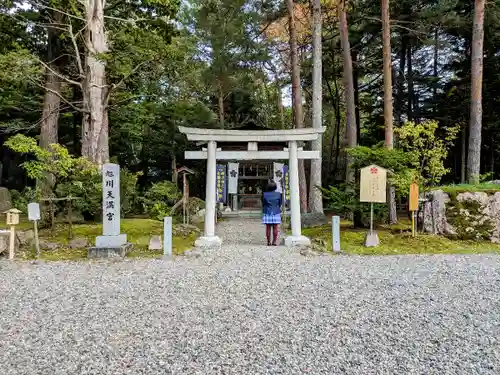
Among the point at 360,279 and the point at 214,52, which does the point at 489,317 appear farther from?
the point at 214,52

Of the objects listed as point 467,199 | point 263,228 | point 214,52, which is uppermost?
point 214,52

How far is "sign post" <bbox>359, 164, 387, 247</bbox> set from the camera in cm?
746

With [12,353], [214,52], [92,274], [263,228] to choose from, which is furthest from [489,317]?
[214,52]

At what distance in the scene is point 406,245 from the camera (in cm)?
749

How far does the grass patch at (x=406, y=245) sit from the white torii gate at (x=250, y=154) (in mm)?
877

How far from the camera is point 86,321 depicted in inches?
133

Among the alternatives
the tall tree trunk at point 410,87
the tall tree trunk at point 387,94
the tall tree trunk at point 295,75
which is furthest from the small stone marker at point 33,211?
the tall tree trunk at point 410,87

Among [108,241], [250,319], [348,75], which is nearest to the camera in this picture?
[250,319]

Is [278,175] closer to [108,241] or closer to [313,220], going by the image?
[313,220]

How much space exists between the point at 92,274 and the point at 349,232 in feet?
17.9

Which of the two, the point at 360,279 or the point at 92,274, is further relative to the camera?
the point at 92,274

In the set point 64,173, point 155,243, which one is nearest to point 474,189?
point 155,243

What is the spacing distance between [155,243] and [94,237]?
131 centimetres

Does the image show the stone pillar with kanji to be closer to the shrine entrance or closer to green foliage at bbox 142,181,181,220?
green foliage at bbox 142,181,181,220
